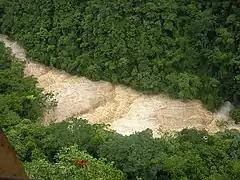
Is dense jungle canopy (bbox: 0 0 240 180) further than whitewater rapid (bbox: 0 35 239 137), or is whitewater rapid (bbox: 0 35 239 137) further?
whitewater rapid (bbox: 0 35 239 137)

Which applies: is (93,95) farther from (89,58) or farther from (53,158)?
(53,158)

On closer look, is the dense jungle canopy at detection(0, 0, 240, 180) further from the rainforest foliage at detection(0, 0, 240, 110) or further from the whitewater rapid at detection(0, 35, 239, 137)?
the whitewater rapid at detection(0, 35, 239, 137)

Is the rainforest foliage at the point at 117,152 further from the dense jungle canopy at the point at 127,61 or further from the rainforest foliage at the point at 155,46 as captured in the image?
the rainforest foliage at the point at 155,46

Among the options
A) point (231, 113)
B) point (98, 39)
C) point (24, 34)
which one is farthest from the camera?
point (24, 34)

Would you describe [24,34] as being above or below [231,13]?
below

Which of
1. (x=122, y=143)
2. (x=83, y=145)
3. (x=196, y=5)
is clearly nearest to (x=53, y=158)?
(x=83, y=145)

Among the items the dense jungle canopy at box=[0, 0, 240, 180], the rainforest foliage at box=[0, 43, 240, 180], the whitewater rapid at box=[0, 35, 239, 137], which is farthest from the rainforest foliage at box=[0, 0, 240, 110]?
the rainforest foliage at box=[0, 43, 240, 180]

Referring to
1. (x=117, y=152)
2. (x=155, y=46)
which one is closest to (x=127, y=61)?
(x=155, y=46)
